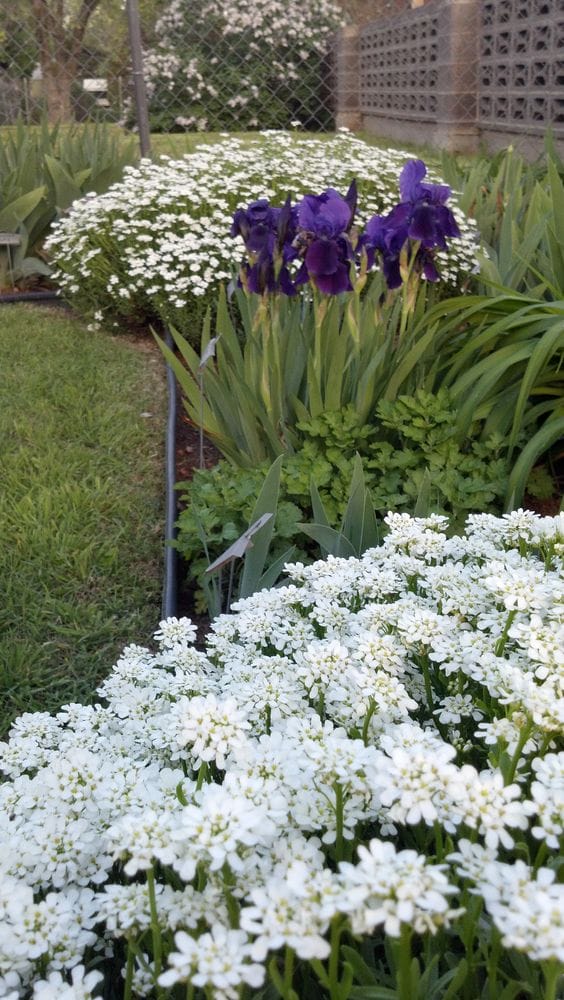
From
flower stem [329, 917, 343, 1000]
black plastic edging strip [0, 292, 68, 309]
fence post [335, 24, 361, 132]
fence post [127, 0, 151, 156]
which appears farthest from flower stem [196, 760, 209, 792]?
fence post [335, 24, 361, 132]

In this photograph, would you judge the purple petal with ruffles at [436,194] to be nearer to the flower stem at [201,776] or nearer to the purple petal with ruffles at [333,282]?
the purple petal with ruffles at [333,282]

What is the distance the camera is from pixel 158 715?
54.9 inches

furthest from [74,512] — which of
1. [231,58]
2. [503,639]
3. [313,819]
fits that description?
[231,58]

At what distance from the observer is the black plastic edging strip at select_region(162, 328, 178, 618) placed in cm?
229

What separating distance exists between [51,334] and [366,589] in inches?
123

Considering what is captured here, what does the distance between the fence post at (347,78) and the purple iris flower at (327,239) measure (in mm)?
12183

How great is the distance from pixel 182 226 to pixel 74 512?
1789mm

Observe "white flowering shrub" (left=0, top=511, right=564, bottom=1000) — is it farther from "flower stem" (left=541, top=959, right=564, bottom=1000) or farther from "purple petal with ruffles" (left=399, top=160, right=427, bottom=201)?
"purple petal with ruffles" (left=399, top=160, right=427, bottom=201)

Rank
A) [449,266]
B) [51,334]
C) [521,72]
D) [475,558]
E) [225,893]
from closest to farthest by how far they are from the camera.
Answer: [225,893]
[475,558]
[449,266]
[51,334]
[521,72]

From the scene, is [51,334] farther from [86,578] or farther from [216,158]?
A: [86,578]

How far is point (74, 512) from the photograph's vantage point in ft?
9.00

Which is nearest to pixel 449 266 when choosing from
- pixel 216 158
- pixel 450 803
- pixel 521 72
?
pixel 216 158

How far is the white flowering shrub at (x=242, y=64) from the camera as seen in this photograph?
12.9 meters

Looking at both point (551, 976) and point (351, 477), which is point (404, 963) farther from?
point (351, 477)
